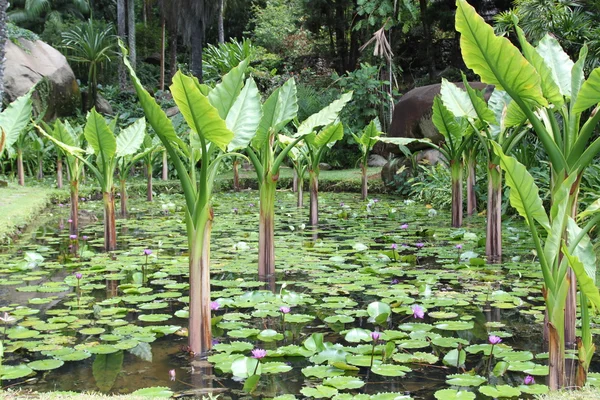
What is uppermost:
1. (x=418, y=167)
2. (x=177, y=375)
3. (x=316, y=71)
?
(x=316, y=71)

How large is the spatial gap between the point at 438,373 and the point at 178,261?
104 inches

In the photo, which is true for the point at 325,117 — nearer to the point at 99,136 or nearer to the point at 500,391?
the point at 99,136

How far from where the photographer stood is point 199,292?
2477 mm

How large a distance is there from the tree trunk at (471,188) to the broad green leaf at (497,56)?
3.83 meters

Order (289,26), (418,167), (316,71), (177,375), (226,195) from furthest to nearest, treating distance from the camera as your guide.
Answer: (289,26) → (316,71) → (226,195) → (418,167) → (177,375)

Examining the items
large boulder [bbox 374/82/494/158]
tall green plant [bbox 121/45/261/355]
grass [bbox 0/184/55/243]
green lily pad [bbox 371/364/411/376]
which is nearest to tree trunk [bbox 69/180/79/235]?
grass [bbox 0/184/55/243]

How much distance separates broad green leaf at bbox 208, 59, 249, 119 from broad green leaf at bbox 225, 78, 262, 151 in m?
0.09

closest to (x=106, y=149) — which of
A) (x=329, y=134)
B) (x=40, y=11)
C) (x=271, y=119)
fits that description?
(x=271, y=119)

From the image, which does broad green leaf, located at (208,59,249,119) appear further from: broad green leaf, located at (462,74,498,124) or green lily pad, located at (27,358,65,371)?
broad green leaf, located at (462,74,498,124)

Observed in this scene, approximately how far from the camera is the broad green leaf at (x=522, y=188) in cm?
194

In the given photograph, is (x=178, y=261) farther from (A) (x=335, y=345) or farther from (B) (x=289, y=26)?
(B) (x=289, y=26)

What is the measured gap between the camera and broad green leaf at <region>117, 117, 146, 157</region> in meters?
5.09

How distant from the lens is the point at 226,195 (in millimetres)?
10375

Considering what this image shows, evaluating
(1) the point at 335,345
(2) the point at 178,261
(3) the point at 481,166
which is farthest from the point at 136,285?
(3) the point at 481,166
